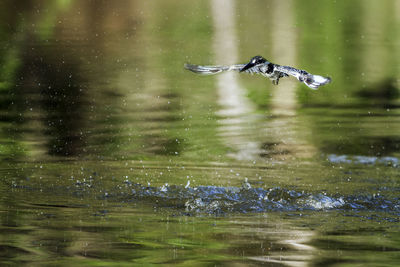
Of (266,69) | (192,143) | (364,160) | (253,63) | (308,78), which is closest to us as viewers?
(308,78)

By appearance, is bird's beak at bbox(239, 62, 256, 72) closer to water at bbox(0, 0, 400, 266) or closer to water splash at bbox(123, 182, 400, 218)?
water at bbox(0, 0, 400, 266)

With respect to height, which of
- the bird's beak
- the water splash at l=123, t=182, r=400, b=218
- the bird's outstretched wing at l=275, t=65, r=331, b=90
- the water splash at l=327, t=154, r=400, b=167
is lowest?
the water splash at l=123, t=182, r=400, b=218

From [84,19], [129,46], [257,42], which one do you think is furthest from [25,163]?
[84,19]

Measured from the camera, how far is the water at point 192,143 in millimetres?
5336

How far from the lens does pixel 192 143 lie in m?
8.97

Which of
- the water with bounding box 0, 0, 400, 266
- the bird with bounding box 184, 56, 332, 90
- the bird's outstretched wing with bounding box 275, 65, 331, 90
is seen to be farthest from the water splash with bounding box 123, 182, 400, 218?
the bird's outstretched wing with bounding box 275, 65, 331, 90

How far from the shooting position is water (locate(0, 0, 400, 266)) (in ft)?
17.5

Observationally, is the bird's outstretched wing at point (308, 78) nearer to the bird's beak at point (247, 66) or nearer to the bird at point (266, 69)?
the bird at point (266, 69)

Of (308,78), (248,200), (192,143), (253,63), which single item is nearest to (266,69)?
(253,63)

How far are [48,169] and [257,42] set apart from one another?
8362 millimetres

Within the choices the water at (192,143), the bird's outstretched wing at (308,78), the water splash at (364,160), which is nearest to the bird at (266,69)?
the bird's outstretched wing at (308,78)

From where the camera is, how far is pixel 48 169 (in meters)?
7.70

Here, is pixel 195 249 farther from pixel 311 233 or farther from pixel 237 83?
pixel 237 83

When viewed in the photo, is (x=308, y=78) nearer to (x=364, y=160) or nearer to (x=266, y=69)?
(x=266, y=69)
